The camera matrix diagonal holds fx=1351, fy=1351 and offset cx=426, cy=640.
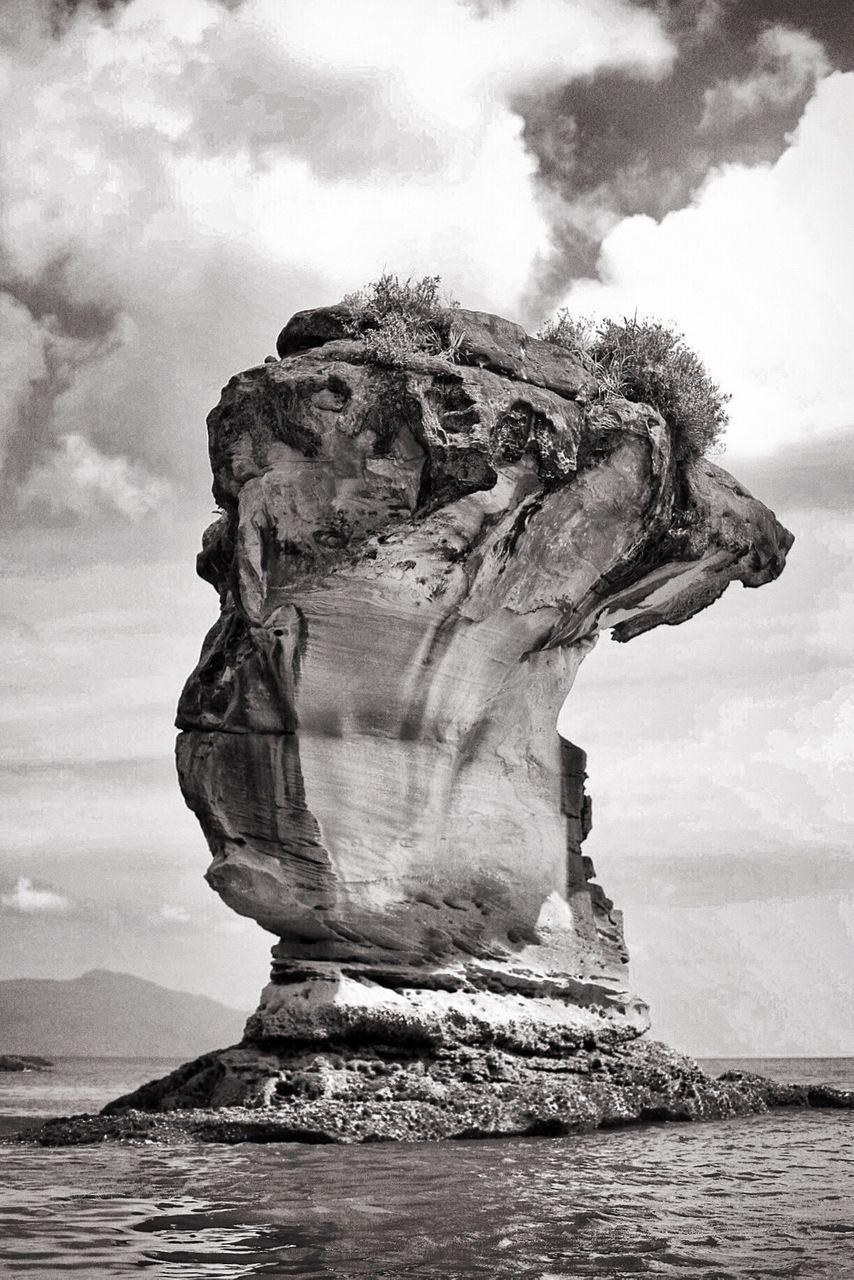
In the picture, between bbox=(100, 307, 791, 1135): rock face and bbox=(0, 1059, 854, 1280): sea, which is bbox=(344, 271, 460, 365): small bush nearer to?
bbox=(100, 307, 791, 1135): rock face

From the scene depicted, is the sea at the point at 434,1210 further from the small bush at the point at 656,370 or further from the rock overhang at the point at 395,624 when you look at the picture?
the small bush at the point at 656,370

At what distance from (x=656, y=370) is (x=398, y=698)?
557cm

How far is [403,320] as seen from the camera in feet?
52.3

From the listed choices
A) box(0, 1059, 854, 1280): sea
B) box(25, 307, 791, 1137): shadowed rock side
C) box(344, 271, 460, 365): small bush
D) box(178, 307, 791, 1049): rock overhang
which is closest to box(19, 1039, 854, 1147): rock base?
box(25, 307, 791, 1137): shadowed rock side

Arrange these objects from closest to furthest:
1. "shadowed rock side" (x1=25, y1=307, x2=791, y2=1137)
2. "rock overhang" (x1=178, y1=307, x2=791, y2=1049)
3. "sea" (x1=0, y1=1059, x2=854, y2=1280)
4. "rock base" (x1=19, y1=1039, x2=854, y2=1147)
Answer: "sea" (x1=0, y1=1059, x2=854, y2=1280), "rock base" (x1=19, y1=1039, x2=854, y2=1147), "shadowed rock side" (x1=25, y1=307, x2=791, y2=1137), "rock overhang" (x1=178, y1=307, x2=791, y2=1049)

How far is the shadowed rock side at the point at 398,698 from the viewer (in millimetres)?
14719

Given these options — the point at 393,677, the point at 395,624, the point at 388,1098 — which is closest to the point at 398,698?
the point at 393,677

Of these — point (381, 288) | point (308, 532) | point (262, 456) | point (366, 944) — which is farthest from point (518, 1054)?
point (381, 288)

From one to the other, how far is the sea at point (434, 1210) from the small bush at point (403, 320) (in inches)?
339

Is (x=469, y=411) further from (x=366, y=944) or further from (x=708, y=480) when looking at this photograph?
(x=366, y=944)

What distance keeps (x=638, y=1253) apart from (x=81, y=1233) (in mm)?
Answer: 3270

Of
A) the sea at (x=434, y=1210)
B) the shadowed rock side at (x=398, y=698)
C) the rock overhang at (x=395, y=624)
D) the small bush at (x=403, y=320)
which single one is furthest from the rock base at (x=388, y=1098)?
the small bush at (x=403, y=320)

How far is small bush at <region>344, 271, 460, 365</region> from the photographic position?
15508mm

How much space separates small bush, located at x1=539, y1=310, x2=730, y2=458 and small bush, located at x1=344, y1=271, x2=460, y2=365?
1.95 m
